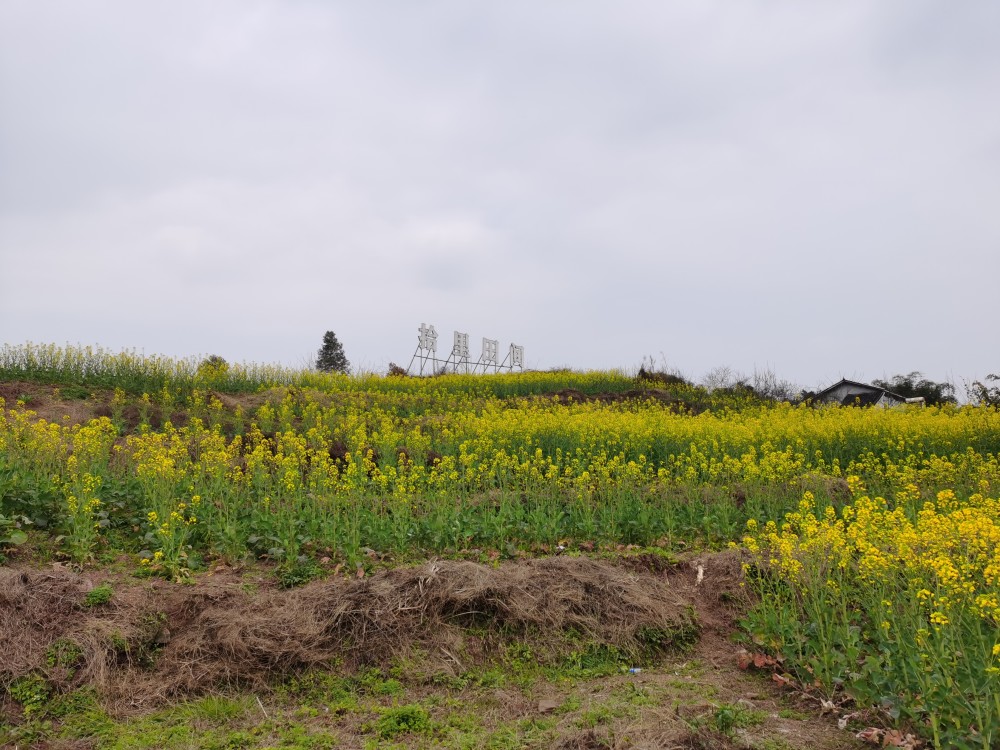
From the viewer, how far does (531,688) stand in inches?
202

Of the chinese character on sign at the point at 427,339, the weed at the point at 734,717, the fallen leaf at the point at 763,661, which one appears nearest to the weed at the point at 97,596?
the weed at the point at 734,717

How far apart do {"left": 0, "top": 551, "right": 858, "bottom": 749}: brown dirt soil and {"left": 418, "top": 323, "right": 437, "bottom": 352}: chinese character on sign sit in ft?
82.8

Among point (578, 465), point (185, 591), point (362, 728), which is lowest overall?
point (362, 728)

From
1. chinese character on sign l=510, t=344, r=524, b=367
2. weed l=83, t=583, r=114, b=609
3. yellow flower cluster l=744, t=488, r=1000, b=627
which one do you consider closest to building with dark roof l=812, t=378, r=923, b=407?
chinese character on sign l=510, t=344, r=524, b=367

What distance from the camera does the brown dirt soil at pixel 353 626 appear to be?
507 cm

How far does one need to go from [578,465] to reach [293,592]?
4.81m

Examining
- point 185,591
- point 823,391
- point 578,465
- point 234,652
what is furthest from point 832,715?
point 823,391

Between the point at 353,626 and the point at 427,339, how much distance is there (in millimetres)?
26474

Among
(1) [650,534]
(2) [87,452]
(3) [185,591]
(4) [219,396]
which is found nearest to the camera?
(3) [185,591]

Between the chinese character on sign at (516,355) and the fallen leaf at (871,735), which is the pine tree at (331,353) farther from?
the fallen leaf at (871,735)

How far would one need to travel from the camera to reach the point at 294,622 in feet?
18.1

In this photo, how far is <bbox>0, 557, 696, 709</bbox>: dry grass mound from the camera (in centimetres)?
515

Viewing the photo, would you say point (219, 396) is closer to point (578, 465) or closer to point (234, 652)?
point (578, 465)

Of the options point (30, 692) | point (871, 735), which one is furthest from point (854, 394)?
point (30, 692)
